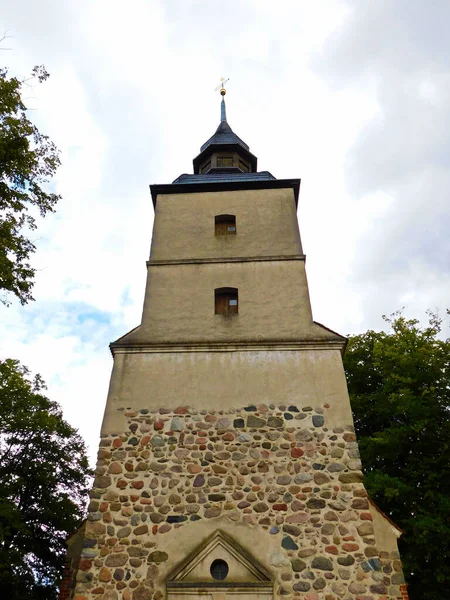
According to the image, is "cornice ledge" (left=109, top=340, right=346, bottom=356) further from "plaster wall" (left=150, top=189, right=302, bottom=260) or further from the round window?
the round window

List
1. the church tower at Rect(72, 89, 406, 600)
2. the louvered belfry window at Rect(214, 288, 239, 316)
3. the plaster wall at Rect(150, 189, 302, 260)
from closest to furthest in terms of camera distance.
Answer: the church tower at Rect(72, 89, 406, 600) → the louvered belfry window at Rect(214, 288, 239, 316) → the plaster wall at Rect(150, 189, 302, 260)

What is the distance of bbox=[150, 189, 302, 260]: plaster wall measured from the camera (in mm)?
→ 10477

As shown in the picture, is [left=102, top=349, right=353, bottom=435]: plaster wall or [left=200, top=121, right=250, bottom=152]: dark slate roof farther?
[left=200, top=121, right=250, bottom=152]: dark slate roof

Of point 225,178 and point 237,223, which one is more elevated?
point 225,178

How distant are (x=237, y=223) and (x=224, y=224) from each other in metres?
0.36

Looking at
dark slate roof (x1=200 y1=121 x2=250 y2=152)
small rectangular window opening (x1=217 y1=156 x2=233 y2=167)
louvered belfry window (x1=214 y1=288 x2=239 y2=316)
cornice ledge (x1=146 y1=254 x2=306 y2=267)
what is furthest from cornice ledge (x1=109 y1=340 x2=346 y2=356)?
dark slate roof (x1=200 y1=121 x2=250 y2=152)

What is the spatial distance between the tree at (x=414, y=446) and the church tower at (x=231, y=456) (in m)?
5.14

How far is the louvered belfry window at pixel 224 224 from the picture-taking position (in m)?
11.1

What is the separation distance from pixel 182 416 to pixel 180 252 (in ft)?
12.4

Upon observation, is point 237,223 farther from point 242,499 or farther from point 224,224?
point 242,499

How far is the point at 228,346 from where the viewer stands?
873 centimetres

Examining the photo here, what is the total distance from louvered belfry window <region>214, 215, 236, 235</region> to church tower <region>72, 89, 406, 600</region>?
3.17ft

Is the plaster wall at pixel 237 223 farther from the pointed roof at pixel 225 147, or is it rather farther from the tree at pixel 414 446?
the tree at pixel 414 446

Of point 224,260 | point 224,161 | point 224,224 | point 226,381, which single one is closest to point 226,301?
point 224,260
